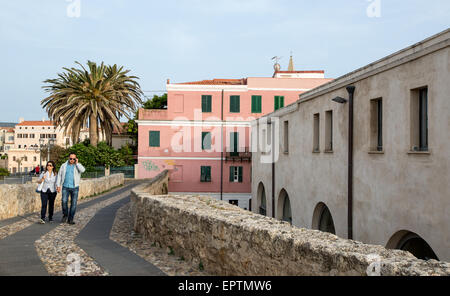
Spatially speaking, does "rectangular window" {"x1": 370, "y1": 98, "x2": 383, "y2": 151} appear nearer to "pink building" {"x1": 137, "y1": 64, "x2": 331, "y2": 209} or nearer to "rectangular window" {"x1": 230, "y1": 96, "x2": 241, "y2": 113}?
"pink building" {"x1": 137, "y1": 64, "x2": 331, "y2": 209}

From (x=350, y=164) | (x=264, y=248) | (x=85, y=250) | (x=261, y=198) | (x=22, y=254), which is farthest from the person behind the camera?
(x=261, y=198)

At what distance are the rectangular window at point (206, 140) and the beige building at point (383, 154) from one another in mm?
21518

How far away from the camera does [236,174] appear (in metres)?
37.7

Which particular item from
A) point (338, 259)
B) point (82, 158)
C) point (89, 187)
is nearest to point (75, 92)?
point (82, 158)

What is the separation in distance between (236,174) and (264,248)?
32695mm

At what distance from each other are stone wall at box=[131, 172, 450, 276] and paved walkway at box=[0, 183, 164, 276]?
0.76m

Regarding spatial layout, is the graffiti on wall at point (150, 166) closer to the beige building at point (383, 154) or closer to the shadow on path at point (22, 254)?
the beige building at point (383, 154)

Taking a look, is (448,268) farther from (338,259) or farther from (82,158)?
(82,158)

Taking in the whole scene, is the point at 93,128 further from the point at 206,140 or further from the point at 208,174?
the point at 208,174

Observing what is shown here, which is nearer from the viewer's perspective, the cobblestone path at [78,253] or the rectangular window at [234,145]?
the cobblestone path at [78,253]

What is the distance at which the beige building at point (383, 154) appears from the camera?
7.95 m

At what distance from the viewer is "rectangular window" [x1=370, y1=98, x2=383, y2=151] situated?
35.1 ft

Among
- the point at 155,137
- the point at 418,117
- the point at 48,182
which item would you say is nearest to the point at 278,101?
the point at 155,137

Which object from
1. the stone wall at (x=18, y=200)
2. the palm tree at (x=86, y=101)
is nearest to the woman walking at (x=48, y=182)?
the stone wall at (x=18, y=200)
